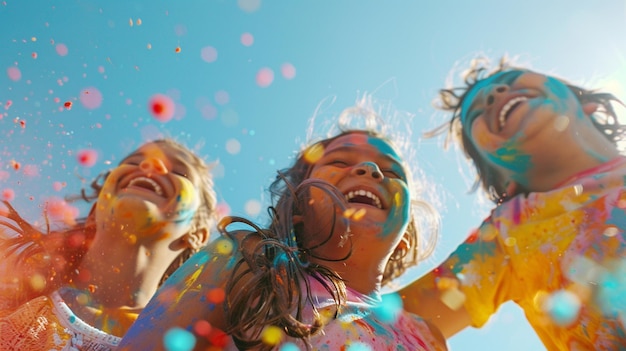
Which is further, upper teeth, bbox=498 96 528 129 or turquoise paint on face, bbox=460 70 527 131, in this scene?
turquoise paint on face, bbox=460 70 527 131

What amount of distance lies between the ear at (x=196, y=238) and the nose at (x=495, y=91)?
2.17m

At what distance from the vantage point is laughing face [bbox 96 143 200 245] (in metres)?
2.87

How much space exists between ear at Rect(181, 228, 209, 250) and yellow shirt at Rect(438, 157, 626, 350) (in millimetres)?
1692

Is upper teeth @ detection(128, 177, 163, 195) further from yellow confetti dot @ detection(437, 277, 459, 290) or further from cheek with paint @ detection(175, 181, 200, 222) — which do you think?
yellow confetti dot @ detection(437, 277, 459, 290)

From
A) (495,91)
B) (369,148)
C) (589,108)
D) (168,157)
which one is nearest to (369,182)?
(369,148)

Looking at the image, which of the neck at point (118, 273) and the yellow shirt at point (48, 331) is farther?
the neck at point (118, 273)

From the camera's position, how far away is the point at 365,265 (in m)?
2.17

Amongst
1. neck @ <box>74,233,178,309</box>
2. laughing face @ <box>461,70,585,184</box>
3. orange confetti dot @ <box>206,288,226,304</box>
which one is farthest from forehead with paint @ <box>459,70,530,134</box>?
orange confetti dot @ <box>206,288,226,304</box>

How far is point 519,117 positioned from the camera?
2.96 meters

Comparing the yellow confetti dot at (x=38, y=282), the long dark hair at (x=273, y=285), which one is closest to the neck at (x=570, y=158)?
the long dark hair at (x=273, y=285)

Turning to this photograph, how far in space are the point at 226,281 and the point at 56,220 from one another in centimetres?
222

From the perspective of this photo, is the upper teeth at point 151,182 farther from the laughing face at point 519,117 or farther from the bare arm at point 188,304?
the laughing face at point 519,117

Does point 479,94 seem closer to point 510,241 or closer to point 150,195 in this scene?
point 510,241

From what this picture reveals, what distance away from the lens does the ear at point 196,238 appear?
3.36 metres
